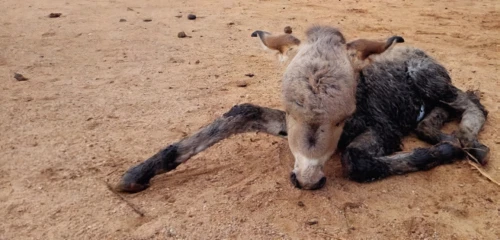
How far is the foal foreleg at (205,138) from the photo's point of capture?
4004mm

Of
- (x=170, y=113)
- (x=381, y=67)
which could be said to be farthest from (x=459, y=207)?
(x=170, y=113)

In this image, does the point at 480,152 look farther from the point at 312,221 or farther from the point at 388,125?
the point at 312,221

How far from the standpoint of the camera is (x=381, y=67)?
17.1 ft

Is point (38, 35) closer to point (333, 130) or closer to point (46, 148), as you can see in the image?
point (46, 148)

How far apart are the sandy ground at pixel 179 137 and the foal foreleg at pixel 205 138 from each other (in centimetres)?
12

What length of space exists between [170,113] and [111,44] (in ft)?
9.78

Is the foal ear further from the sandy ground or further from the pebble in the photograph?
the pebble

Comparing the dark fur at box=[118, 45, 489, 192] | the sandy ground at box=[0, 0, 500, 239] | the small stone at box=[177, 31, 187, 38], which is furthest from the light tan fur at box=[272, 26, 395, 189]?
the small stone at box=[177, 31, 187, 38]

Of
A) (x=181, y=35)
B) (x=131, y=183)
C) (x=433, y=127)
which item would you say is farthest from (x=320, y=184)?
(x=181, y=35)

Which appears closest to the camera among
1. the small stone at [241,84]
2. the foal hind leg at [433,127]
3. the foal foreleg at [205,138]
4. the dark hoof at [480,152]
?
the foal foreleg at [205,138]

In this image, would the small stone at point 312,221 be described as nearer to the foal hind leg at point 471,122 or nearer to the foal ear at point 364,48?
the foal ear at point 364,48

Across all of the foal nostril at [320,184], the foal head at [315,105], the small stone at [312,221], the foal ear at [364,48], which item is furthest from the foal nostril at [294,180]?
the foal ear at [364,48]

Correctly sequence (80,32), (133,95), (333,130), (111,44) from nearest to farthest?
(333,130), (133,95), (111,44), (80,32)

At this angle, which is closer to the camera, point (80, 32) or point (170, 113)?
point (170, 113)
